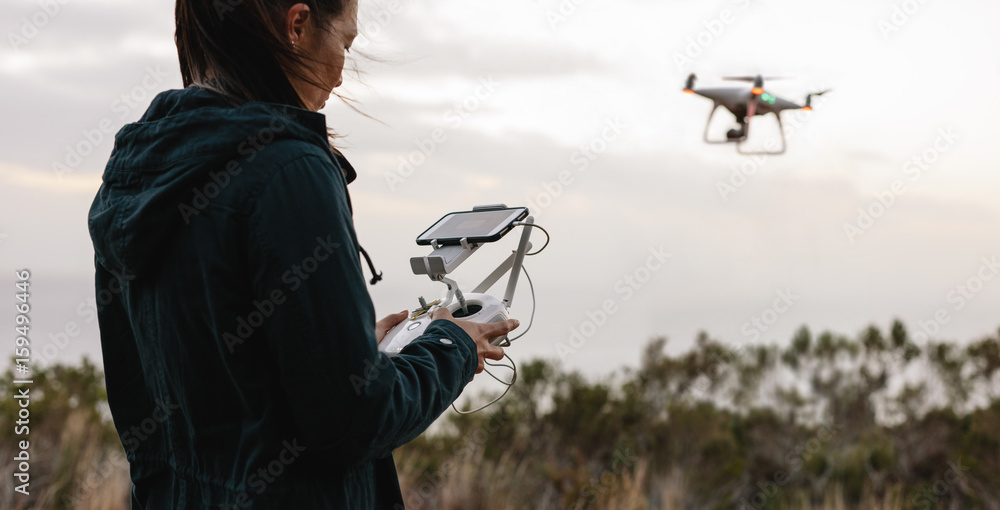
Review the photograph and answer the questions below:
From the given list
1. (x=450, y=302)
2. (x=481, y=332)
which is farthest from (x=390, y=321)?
(x=481, y=332)

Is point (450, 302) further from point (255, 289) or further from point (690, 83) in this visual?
point (690, 83)

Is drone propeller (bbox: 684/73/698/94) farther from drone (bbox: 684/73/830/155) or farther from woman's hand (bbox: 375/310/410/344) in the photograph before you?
woman's hand (bbox: 375/310/410/344)

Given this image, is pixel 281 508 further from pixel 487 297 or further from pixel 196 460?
pixel 487 297

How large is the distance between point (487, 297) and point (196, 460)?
0.57 m

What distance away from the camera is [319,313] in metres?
1.08

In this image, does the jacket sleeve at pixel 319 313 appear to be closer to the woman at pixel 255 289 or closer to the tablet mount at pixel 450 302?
the woman at pixel 255 289

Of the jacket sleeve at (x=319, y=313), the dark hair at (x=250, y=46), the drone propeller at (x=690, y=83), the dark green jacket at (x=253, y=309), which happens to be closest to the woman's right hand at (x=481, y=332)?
the dark green jacket at (x=253, y=309)

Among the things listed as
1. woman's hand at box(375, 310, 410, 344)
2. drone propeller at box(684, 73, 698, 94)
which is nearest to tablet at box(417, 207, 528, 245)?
woman's hand at box(375, 310, 410, 344)

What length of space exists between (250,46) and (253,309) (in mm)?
392

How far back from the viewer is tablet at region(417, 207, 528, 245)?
1591 mm

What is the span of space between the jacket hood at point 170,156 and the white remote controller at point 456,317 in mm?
386

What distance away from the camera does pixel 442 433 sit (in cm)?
730

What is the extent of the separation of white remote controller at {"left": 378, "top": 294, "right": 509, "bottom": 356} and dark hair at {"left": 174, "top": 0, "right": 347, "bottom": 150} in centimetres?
42

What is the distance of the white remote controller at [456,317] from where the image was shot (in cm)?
147
